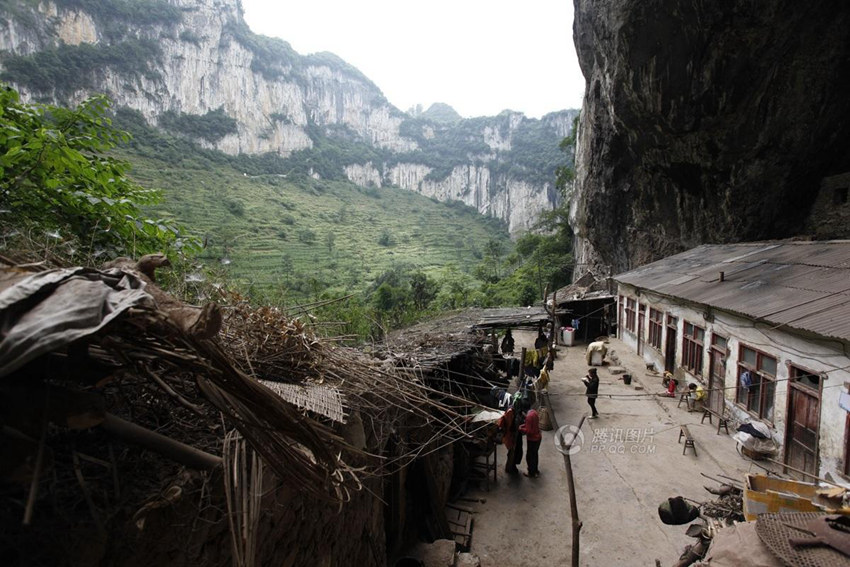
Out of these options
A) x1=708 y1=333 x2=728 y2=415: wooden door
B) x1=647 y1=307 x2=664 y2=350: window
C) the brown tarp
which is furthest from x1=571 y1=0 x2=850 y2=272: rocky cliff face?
the brown tarp

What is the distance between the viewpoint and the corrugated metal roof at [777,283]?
6.81m

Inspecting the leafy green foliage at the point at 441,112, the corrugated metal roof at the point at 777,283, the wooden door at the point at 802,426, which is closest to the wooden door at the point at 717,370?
the corrugated metal roof at the point at 777,283

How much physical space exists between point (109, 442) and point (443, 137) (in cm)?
13424

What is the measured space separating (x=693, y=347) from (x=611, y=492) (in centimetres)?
616

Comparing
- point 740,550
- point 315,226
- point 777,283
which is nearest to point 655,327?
point 777,283

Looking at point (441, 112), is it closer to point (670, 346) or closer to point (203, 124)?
point (203, 124)

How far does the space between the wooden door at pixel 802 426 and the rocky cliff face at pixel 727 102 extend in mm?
10602

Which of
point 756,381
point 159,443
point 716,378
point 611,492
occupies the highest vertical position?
point 159,443

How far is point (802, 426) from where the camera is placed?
7.06 metres

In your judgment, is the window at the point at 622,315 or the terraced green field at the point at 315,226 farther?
the terraced green field at the point at 315,226

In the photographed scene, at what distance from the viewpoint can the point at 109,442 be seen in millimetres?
1698

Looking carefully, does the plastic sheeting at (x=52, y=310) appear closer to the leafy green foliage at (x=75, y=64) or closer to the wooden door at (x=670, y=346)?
the wooden door at (x=670, y=346)

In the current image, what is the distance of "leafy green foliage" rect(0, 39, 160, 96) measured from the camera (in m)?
53.9

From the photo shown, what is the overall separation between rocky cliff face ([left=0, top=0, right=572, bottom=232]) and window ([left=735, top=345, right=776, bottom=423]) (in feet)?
237
